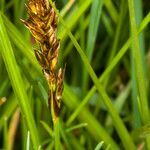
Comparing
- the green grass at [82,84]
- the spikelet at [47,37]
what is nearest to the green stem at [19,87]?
the green grass at [82,84]

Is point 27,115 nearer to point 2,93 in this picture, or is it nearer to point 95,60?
point 2,93

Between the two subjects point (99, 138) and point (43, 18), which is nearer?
point (43, 18)

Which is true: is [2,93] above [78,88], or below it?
above

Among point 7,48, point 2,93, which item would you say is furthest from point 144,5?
point 7,48

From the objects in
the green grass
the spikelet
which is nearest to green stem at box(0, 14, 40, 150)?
the green grass

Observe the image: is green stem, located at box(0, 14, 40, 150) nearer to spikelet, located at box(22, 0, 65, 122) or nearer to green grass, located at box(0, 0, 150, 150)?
green grass, located at box(0, 0, 150, 150)

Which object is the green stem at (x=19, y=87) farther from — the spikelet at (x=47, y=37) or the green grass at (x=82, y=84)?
the spikelet at (x=47, y=37)

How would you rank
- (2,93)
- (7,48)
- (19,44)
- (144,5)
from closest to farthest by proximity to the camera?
(7,48), (19,44), (2,93), (144,5)
